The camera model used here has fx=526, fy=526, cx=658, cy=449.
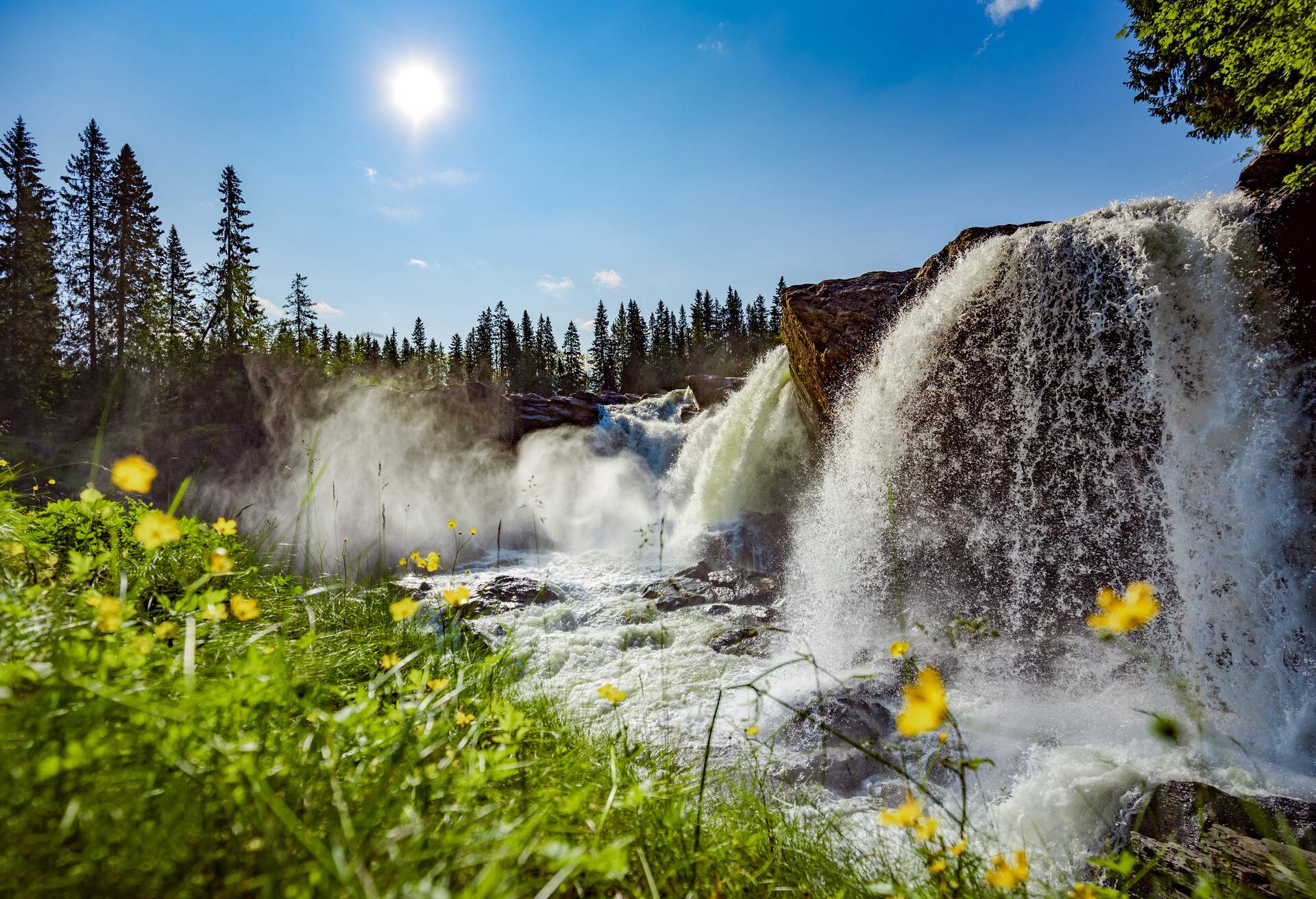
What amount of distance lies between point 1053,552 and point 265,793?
24.7ft

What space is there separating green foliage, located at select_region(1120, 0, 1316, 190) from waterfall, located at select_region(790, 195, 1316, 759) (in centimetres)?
139

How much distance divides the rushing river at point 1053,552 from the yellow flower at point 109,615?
5.00 feet

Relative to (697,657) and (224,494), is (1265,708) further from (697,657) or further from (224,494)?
(224,494)

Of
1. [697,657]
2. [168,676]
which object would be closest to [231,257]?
[697,657]

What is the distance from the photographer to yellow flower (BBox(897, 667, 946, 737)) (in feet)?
2.83

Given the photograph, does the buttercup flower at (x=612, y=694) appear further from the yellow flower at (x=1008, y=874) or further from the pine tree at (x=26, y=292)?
the pine tree at (x=26, y=292)

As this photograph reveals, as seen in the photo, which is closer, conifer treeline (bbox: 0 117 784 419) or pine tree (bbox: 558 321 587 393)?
conifer treeline (bbox: 0 117 784 419)

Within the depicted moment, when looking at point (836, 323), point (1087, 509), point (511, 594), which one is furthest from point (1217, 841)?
point (836, 323)

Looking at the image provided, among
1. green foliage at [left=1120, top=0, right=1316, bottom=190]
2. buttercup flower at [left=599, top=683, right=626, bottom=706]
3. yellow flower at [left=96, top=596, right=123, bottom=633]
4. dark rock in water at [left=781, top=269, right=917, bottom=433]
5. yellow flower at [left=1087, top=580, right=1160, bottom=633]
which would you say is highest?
green foliage at [left=1120, top=0, right=1316, bottom=190]

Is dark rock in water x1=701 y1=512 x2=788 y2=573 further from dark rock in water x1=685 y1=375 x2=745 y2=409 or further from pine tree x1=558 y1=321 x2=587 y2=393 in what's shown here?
pine tree x1=558 y1=321 x2=587 y2=393

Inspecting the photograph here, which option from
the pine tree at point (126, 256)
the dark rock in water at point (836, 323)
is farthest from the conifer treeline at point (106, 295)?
the dark rock in water at point (836, 323)

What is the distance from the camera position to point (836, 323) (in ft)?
28.8

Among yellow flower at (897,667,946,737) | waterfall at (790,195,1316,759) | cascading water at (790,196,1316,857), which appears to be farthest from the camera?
waterfall at (790,195,1316,759)

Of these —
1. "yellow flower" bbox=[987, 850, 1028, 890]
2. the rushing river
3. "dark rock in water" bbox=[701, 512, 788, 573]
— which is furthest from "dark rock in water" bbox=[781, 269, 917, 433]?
"yellow flower" bbox=[987, 850, 1028, 890]
